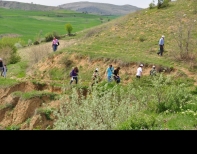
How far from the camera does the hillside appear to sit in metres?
10.3

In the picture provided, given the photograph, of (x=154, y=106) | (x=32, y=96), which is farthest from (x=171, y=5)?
(x=154, y=106)

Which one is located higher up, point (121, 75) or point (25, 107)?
point (121, 75)

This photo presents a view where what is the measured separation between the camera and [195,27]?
1237 inches

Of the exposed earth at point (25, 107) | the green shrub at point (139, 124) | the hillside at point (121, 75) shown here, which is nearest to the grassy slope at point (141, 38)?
A: the hillside at point (121, 75)

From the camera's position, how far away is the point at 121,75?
2423 centimetres

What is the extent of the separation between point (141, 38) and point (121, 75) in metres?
8.17

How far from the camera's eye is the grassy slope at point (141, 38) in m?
26.1

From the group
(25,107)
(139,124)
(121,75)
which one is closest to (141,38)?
(121,75)

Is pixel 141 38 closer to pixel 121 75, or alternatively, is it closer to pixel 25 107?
pixel 121 75

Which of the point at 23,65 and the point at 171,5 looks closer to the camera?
the point at 23,65

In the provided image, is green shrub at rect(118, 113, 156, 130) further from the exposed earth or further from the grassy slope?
the grassy slope

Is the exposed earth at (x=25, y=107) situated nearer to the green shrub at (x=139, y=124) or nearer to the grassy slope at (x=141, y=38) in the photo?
the grassy slope at (x=141, y=38)
